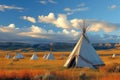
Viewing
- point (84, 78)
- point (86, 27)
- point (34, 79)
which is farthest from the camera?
point (86, 27)

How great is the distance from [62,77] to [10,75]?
3.45m

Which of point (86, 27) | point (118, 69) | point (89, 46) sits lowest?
point (118, 69)

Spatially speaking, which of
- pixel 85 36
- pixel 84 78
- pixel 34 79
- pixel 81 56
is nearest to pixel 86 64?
pixel 81 56

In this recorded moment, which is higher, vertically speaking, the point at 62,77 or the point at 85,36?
the point at 85,36

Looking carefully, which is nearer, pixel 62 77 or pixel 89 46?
pixel 62 77

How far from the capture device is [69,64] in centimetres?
3244

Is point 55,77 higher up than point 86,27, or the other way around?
point 86,27

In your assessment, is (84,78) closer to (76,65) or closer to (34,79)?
(34,79)

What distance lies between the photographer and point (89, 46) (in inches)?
1289

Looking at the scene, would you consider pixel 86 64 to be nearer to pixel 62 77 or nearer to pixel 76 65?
pixel 76 65

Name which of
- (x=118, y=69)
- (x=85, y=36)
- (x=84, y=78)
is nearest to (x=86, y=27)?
(x=85, y=36)

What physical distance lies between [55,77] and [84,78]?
2106 millimetres

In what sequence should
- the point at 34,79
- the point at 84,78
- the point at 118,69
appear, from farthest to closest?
the point at 118,69
the point at 84,78
the point at 34,79

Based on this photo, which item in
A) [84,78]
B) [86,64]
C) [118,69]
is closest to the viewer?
[84,78]
